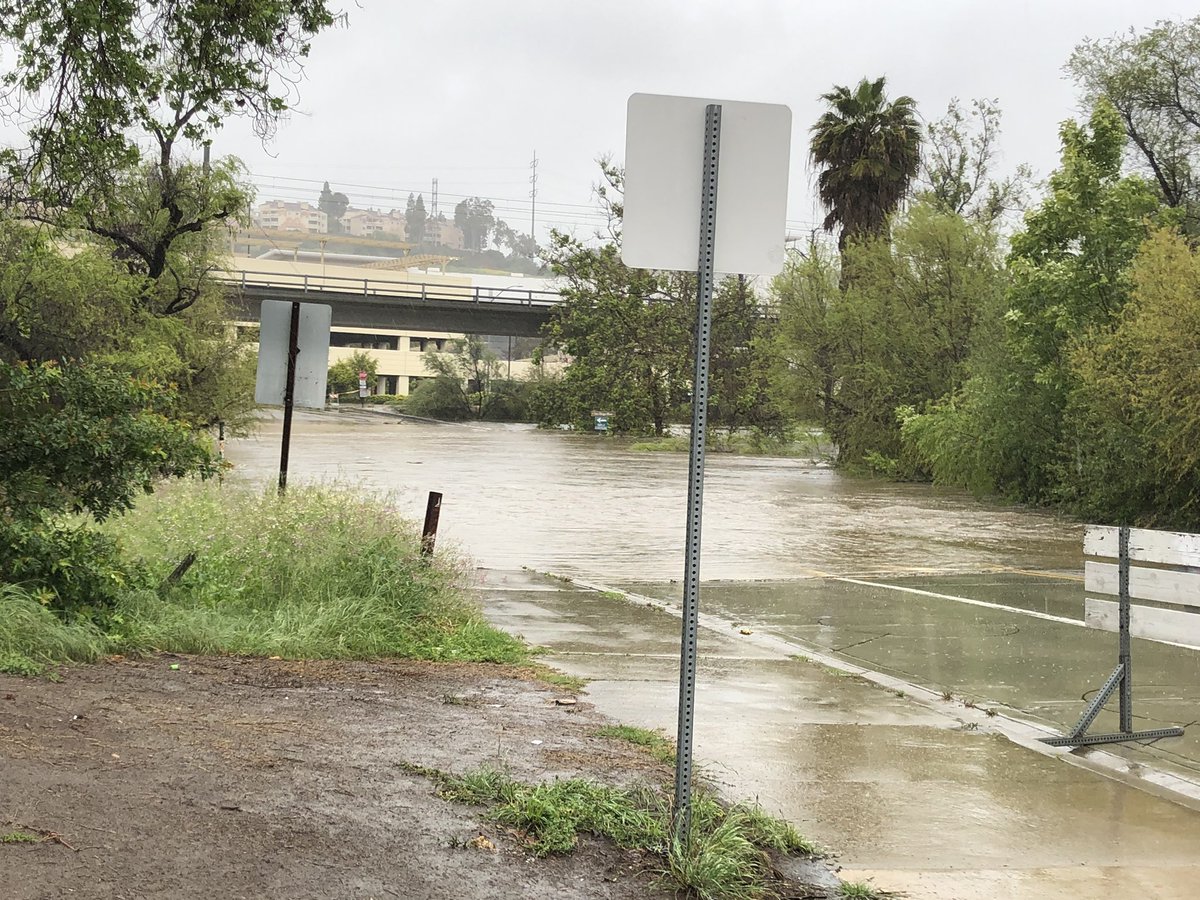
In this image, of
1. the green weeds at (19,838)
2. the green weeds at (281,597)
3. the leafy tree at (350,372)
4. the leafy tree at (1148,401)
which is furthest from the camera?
the leafy tree at (350,372)

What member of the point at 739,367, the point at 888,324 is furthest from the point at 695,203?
the point at 739,367

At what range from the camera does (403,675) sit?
7.87 meters

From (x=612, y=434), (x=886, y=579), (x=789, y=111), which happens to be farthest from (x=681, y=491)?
(x=612, y=434)

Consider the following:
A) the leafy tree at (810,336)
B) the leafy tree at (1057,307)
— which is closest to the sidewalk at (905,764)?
the leafy tree at (1057,307)

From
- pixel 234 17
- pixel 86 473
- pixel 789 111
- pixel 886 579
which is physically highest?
pixel 234 17

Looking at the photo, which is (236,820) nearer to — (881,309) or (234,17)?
(234,17)

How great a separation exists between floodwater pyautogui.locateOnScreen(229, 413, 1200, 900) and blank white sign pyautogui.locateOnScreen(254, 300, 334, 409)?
2.73 m

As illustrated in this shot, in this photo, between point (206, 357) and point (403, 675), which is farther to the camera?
point (206, 357)

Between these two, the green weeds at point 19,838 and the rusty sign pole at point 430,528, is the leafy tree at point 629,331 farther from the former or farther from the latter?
the green weeds at point 19,838

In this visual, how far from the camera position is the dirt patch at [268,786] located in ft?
13.4

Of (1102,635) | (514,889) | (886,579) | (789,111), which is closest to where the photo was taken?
(514,889)

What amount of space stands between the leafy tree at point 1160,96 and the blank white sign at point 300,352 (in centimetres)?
2556

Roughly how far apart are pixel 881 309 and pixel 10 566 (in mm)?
34497

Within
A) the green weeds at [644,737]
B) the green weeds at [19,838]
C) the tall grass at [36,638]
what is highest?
the tall grass at [36,638]
